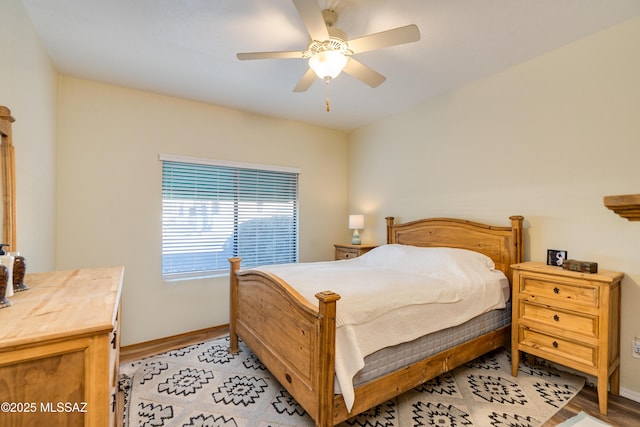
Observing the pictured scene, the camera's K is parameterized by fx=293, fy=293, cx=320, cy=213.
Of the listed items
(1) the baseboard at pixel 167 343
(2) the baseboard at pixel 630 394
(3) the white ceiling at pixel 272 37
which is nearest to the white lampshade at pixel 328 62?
(3) the white ceiling at pixel 272 37

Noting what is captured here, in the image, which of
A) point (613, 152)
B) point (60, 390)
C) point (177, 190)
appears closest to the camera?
point (60, 390)

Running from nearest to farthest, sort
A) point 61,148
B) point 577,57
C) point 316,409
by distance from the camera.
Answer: point 316,409 → point 577,57 → point 61,148

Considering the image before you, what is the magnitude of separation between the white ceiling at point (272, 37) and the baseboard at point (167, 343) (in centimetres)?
264

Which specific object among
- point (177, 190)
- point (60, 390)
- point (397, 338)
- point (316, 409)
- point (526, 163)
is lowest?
point (316, 409)

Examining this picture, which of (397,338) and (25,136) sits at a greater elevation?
(25,136)

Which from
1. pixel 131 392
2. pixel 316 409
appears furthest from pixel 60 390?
pixel 131 392

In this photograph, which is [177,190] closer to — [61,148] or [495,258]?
[61,148]

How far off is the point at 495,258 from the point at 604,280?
88cm

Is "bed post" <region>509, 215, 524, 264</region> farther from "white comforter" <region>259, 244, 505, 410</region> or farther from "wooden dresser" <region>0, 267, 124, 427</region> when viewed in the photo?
"wooden dresser" <region>0, 267, 124, 427</region>

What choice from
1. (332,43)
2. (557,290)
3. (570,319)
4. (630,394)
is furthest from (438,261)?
(332,43)

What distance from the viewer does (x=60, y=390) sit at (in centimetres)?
90

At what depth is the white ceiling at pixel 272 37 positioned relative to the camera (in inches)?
74.2

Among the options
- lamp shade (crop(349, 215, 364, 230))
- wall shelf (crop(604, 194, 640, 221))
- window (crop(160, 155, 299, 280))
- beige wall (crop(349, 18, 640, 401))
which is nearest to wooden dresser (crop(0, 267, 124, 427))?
window (crop(160, 155, 299, 280))

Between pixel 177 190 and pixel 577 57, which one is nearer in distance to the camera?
pixel 577 57
